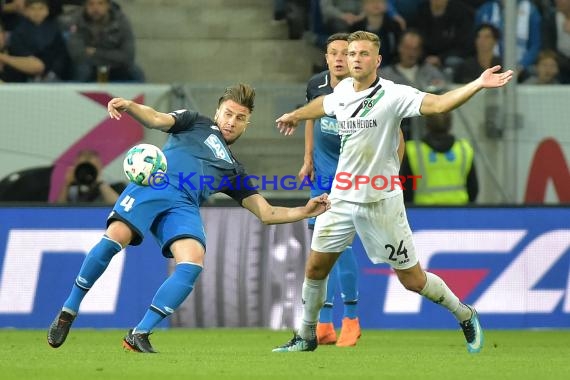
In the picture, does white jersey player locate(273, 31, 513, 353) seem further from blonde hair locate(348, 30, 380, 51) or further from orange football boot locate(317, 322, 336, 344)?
orange football boot locate(317, 322, 336, 344)

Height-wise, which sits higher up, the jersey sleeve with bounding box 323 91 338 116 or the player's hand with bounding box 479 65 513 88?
A: the player's hand with bounding box 479 65 513 88

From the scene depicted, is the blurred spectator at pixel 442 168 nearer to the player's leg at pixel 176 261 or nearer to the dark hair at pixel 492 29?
the dark hair at pixel 492 29

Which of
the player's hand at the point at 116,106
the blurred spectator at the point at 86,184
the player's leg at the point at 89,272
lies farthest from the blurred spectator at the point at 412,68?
the player's hand at the point at 116,106

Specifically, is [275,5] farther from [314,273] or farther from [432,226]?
[314,273]

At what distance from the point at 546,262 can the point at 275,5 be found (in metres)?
5.00

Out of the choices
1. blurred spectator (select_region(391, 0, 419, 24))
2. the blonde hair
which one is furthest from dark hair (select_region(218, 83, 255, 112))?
blurred spectator (select_region(391, 0, 419, 24))

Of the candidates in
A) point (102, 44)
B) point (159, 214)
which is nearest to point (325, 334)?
point (159, 214)

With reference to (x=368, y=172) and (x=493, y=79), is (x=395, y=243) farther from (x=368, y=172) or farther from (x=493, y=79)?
(x=493, y=79)

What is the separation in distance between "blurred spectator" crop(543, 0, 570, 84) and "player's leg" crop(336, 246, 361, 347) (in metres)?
5.42

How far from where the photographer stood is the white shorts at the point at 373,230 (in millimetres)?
9414

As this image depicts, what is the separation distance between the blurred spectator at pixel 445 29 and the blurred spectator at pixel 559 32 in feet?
2.84

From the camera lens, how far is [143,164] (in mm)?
9055

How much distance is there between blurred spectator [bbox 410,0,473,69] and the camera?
15734 mm

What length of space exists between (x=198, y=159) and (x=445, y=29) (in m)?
7.13
